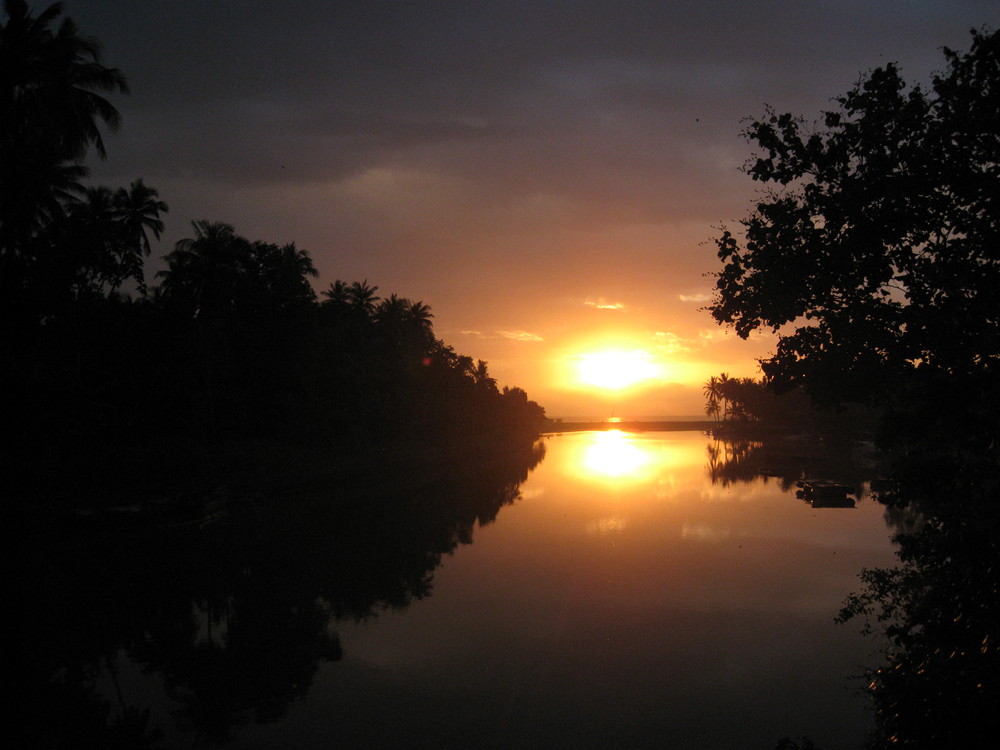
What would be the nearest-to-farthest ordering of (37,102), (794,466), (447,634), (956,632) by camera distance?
1. (956,632)
2. (447,634)
3. (37,102)
4. (794,466)

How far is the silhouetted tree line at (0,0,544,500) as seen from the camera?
21.7 m

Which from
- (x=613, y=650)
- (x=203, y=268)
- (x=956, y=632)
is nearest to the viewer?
(x=956, y=632)

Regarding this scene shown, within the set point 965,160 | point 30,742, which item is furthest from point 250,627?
point 965,160

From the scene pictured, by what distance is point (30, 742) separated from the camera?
9.62 m

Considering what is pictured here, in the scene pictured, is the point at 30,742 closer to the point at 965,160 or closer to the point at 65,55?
the point at 965,160

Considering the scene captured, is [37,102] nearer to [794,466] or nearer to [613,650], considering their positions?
[613,650]

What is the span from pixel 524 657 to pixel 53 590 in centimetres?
1277

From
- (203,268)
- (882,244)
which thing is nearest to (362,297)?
(203,268)

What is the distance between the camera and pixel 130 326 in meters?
34.8

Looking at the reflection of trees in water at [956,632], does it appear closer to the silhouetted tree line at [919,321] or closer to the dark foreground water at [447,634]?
the silhouetted tree line at [919,321]

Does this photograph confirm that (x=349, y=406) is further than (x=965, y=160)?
Yes

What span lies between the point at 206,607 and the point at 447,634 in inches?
253

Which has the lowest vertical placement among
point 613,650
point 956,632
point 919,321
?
point 613,650

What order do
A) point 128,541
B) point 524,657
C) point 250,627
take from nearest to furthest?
point 524,657 < point 250,627 < point 128,541
